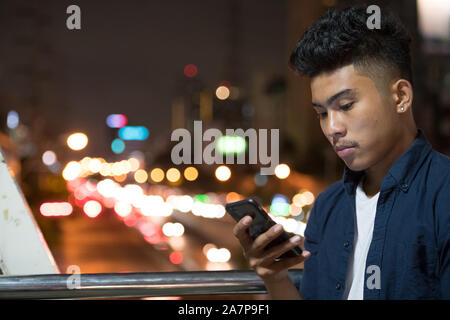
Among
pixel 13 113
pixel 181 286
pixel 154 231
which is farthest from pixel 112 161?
pixel 181 286

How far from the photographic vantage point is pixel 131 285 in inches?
90.6

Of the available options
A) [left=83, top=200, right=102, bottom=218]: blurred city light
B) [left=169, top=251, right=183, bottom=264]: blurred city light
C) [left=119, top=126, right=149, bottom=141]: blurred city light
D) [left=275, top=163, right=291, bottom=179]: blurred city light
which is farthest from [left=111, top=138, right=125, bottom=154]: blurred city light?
[left=169, top=251, right=183, bottom=264]: blurred city light

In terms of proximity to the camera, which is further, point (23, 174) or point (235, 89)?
point (235, 89)

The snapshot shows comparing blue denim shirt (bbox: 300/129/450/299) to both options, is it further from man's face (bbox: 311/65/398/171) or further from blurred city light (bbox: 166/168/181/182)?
blurred city light (bbox: 166/168/181/182)

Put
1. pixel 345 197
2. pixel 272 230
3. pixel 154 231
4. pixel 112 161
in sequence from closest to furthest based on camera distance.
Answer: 1. pixel 272 230
2. pixel 345 197
3. pixel 154 231
4. pixel 112 161

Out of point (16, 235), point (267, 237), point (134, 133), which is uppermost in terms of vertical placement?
point (267, 237)

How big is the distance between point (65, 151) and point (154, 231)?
4422cm

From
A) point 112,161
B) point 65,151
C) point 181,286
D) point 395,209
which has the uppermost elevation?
point 395,209

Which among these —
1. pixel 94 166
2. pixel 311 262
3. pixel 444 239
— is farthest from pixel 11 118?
pixel 94 166

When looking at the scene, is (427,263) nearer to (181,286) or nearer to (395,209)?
(395,209)

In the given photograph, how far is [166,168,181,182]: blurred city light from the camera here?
114 metres

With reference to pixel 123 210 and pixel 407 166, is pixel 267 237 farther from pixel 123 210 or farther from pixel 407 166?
pixel 123 210

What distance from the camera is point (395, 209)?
6.43 ft

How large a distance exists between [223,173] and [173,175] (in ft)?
115
